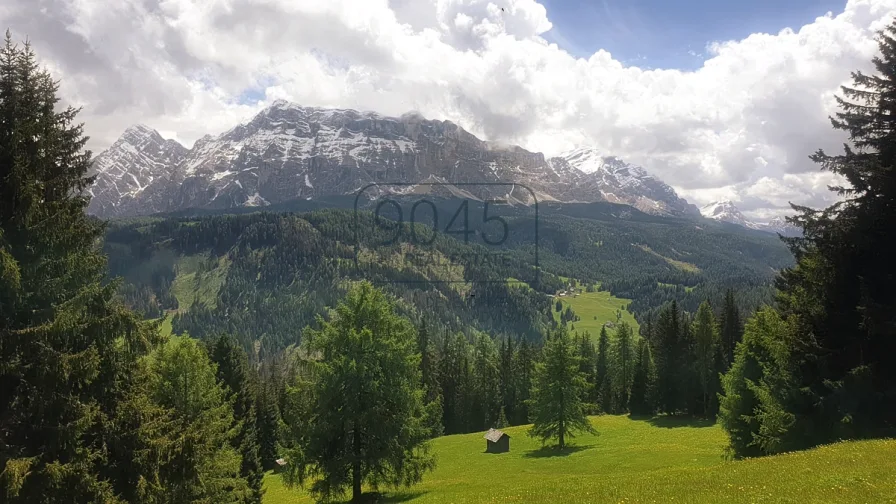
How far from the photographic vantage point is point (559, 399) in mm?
56125

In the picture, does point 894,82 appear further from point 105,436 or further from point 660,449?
point 660,449

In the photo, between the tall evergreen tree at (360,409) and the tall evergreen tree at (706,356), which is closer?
the tall evergreen tree at (360,409)

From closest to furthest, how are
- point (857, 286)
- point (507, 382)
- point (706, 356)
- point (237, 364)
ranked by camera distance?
1. point (857, 286)
2. point (237, 364)
3. point (706, 356)
4. point (507, 382)

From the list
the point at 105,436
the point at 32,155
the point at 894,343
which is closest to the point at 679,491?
the point at 894,343

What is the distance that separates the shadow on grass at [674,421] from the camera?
6282 centimetres

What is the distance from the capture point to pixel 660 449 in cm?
4519

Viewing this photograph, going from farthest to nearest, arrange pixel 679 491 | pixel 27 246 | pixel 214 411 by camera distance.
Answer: pixel 214 411 → pixel 679 491 → pixel 27 246

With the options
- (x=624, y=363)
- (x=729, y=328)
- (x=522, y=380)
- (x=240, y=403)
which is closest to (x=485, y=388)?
(x=522, y=380)

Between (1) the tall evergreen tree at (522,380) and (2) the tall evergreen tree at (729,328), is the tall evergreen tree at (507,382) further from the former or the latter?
(2) the tall evergreen tree at (729,328)

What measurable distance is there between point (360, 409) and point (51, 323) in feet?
49.3

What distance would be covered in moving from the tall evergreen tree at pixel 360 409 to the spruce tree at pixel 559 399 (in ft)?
108

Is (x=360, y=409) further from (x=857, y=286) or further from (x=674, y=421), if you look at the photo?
(x=674, y=421)

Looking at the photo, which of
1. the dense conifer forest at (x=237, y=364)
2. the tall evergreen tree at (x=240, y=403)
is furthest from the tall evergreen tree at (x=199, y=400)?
the tall evergreen tree at (x=240, y=403)

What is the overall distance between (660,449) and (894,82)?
34757 mm
